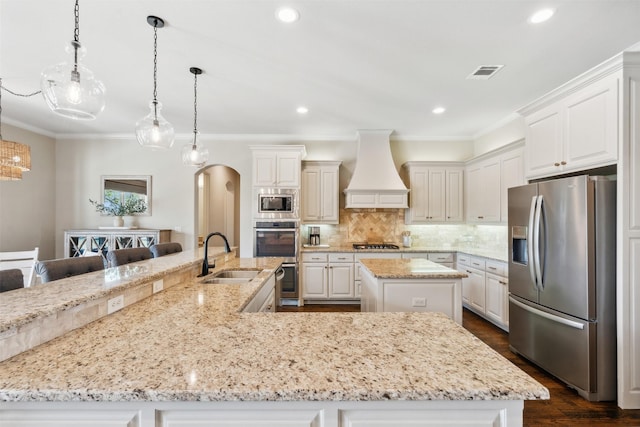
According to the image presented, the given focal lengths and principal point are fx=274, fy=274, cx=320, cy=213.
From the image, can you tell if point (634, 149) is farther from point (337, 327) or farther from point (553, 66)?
point (337, 327)

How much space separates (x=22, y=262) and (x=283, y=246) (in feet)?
9.66

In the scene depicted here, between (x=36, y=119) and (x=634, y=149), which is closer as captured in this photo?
(x=634, y=149)

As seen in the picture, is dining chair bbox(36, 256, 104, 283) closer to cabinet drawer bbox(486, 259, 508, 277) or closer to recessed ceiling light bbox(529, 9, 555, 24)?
recessed ceiling light bbox(529, 9, 555, 24)

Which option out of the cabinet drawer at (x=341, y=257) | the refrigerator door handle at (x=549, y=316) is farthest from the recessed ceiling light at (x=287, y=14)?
the cabinet drawer at (x=341, y=257)

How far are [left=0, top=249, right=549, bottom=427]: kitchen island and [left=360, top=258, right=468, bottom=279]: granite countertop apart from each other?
48.8 inches

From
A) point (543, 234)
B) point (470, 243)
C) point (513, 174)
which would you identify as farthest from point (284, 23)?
point (470, 243)

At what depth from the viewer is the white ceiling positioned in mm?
Answer: 1916

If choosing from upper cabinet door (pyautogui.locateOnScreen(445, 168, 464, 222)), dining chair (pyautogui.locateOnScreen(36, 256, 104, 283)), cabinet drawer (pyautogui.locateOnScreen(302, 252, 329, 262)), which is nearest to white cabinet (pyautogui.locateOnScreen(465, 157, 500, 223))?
upper cabinet door (pyautogui.locateOnScreen(445, 168, 464, 222))

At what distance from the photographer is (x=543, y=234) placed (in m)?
2.33

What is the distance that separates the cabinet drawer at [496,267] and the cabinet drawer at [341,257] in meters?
1.88

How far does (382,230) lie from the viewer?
499 centimetres

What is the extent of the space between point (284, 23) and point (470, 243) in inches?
176

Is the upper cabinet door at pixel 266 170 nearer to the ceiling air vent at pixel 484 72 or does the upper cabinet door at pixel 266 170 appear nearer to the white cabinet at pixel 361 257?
the white cabinet at pixel 361 257

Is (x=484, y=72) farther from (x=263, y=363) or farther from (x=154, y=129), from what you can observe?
(x=263, y=363)
